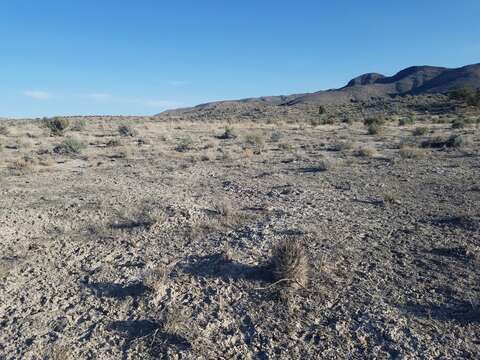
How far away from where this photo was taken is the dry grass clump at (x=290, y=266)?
5.89 metres

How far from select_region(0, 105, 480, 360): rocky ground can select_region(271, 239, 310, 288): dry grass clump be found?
0.45 feet

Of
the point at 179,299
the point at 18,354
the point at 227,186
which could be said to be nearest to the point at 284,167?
the point at 227,186

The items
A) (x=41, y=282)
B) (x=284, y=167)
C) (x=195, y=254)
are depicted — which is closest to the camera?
(x=41, y=282)

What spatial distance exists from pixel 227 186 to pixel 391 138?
1581cm

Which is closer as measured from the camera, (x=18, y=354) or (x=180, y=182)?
(x=18, y=354)

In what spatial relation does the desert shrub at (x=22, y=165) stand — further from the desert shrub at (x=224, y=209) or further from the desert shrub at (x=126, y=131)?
the desert shrub at (x=126, y=131)

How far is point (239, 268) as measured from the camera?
647 cm

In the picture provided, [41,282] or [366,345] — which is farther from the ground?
[41,282]

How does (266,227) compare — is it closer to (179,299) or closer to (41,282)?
(179,299)

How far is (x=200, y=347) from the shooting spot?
187 inches

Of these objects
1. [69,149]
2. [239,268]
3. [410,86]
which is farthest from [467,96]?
[410,86]

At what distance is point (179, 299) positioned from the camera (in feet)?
18.8

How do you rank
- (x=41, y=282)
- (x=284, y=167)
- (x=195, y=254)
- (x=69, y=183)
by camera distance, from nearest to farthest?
1. (x=41, y=282)
2. (x=195, y=254)
3. (x=69, y=183)
4. (x=284, y=167)

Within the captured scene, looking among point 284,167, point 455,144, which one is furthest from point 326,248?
point 455,144
